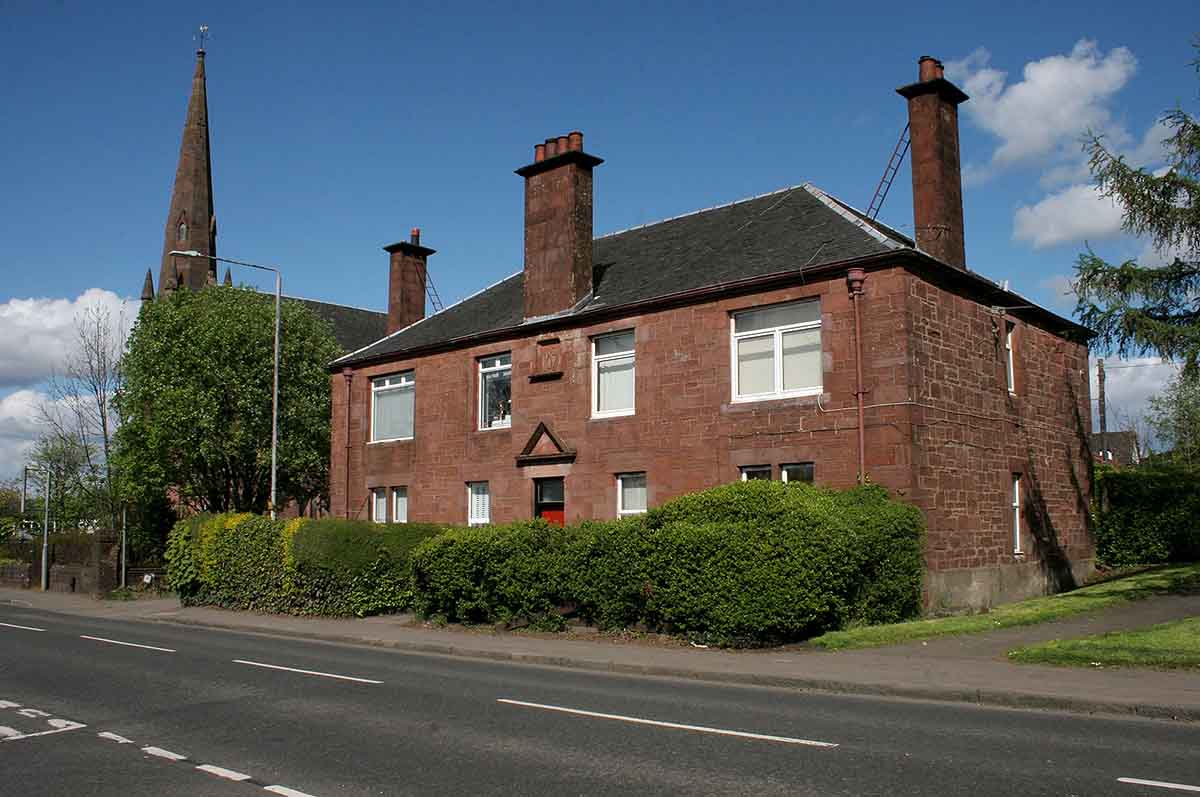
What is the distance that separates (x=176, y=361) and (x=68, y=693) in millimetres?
23775

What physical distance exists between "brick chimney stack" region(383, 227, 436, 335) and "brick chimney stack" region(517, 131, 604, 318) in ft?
27.5

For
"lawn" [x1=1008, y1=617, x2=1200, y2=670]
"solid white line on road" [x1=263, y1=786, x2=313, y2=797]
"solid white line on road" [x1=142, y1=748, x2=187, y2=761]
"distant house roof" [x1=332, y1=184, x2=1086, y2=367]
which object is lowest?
"solid white line on road" [x1=142, y1=748, x2=187, y2=761]

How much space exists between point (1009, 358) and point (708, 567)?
34.2ft

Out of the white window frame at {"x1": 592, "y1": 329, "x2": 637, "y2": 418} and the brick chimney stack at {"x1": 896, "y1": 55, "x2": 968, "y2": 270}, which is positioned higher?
the brick chimney stack at {"x1": 896, "y1": 55, "x2": 968, "y2": 270}

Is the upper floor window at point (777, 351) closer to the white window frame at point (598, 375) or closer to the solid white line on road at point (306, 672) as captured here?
the white window frame at point (598, 375)

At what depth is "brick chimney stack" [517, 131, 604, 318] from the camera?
80.0 ft

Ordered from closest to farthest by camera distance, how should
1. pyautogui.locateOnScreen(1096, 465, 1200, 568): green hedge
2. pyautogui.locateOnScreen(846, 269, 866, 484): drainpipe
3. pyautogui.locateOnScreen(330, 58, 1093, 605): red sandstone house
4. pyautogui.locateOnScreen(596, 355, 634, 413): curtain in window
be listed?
pyautogui.locateOnScreen(846, 269, 866, 484): drainpipe
pyautogui.locateOnScreen(330, 58, 1093, 605): red sandstone house
pyautogui.locateOnScreen(596, 355, 634, 413): curtain in window
pyautogui.locateOnScreen(1096, 465, 1200, 568): green hedge

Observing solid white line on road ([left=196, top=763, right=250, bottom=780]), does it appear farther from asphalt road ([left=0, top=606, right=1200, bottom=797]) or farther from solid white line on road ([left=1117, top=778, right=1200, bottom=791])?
solid white line on road ([left=1117, top=778, right=1200, bottom=791])

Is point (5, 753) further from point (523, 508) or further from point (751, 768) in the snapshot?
point (523, 508)

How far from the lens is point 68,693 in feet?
37.7

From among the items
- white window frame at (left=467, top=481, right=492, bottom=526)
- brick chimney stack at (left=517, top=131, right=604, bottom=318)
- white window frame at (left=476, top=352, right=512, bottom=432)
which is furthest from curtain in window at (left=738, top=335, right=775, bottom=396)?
white window frame at (left=467, top=481, right=492, bottom=526)

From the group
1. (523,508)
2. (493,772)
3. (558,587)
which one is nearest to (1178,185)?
(558,587)

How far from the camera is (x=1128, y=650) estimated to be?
12.2 meters

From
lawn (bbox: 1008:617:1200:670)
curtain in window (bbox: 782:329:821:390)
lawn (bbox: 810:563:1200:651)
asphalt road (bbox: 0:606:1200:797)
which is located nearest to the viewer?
asphalt road (bbox: 0:606:1200:797)
